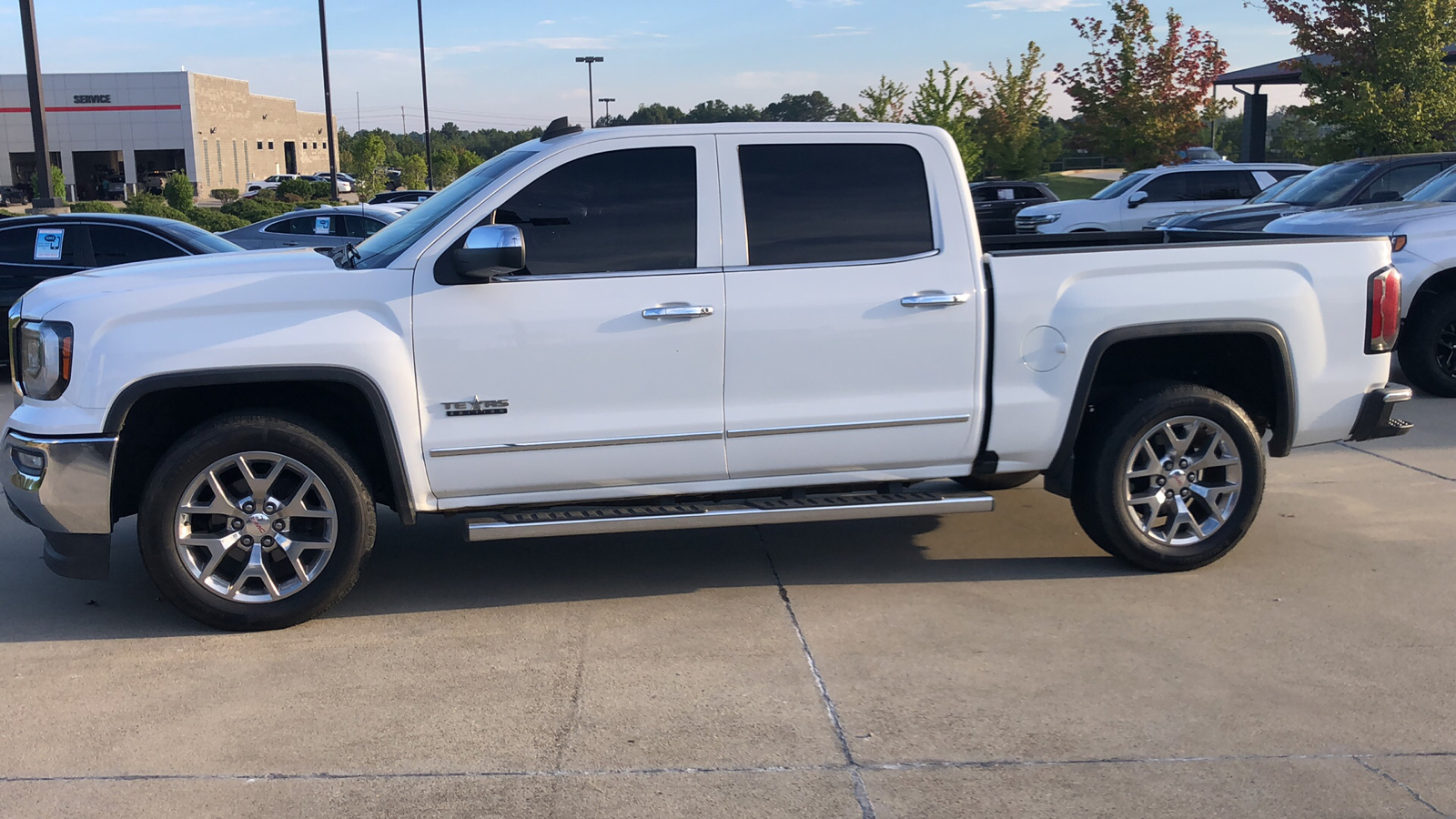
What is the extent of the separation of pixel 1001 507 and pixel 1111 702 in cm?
266

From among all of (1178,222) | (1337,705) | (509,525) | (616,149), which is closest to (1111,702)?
(1337,705)

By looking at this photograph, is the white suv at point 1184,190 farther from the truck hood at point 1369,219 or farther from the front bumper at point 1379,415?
the front bumper at point 1379,415

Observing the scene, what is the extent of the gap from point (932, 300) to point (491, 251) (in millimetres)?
1829

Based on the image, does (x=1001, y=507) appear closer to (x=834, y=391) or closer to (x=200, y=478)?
(x=834, y=391)

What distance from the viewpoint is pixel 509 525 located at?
4.89 meters

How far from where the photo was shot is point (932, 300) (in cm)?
509

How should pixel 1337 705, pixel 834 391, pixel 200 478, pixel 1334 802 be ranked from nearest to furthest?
pixel 1334 802
pixel 1337 705
pixel 200 478
pixel 834 391

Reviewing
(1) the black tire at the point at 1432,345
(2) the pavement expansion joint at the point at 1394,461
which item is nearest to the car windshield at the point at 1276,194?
(1) the black tire at the point at 1432,345

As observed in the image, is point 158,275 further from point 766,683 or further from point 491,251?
point 766,683

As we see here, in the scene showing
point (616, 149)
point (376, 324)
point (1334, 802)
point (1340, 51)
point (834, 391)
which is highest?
point (1340, 51)

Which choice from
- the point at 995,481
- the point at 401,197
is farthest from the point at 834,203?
the point at 401,197

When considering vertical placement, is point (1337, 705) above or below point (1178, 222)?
below

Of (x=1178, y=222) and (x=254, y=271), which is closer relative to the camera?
(x=254, y=271)

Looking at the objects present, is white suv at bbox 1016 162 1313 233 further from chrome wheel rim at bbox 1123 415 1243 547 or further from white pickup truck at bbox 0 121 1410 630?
chrome wheel rim at bbox 1123 415 1243 547
